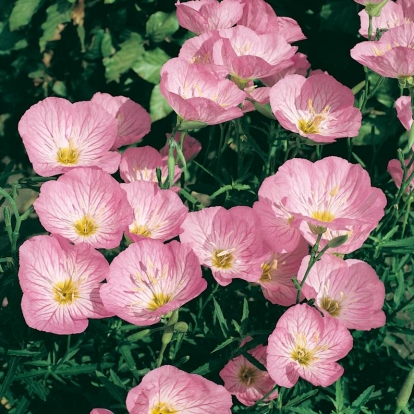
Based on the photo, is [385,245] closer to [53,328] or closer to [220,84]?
[220,84]

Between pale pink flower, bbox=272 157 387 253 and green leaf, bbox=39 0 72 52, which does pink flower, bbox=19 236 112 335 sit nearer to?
pale pink flower, bbox=272 157 387 253

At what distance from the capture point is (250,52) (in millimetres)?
1565

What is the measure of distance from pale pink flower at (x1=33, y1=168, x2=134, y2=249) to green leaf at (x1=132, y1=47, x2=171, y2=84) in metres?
1.10

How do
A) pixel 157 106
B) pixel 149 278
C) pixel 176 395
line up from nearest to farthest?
pixel 176 395 < pixel 149 278 < pixel 157 106

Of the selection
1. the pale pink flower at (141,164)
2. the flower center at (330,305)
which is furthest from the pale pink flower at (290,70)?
the flower center at (330,305)

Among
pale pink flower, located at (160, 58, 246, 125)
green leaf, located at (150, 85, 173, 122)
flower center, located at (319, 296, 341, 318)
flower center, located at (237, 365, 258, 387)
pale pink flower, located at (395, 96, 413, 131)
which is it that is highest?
pale pink flower, located at (160, 58, 246, 125)

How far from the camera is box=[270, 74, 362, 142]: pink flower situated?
4.88 feet

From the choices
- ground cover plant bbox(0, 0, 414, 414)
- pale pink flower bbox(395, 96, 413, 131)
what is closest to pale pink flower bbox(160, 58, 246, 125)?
ground cover plant bbox(0, 0, 414, 414)

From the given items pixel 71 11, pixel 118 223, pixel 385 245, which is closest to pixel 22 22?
pixel 71 11

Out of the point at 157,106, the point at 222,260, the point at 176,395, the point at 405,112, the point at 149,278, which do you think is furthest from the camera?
the point at 157,106

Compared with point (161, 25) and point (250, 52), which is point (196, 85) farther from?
point (161, 25)

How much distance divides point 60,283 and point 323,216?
1.84 ft

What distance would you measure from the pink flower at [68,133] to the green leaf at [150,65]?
93cm

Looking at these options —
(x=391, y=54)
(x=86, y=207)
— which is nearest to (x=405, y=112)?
(x=391, y=54)
